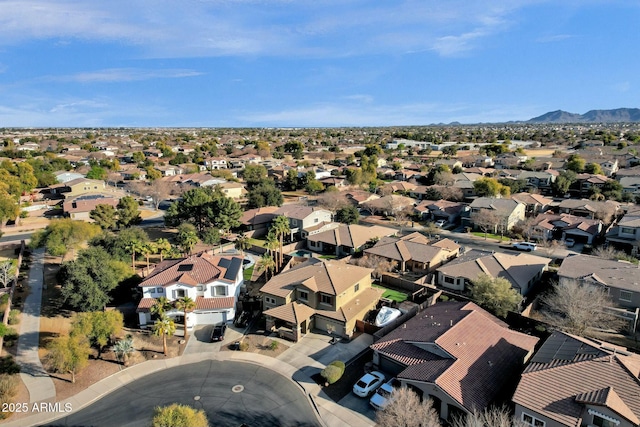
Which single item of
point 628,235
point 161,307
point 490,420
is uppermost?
point 628,235

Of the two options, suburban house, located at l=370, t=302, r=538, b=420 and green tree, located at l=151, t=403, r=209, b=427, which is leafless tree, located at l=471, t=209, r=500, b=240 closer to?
suburban house, located at l=370, t=302, r=538, b=420

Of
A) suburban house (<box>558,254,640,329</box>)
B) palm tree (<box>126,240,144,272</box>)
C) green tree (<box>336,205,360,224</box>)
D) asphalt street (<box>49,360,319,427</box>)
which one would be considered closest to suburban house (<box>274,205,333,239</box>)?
green tree (<box>336,205,360,224</box>)

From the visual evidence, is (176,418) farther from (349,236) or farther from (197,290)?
(349,236)

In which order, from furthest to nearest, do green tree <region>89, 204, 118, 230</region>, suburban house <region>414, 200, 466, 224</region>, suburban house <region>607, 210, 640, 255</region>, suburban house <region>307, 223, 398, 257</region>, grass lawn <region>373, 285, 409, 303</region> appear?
suburban house <region>414, 200, 466, 224</region>
green tree <region>89, 204, 118, 230</region>
suburban house <region>307, 223, 398, 257</region>
suburban house <region>607, 210, 640, 255</region>
grass lawn <region>373, 285, 409, 303</region>

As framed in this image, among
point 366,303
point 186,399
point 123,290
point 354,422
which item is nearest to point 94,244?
point 123,290

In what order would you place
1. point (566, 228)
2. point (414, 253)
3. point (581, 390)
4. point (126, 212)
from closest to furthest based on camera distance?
point (581, 390) < point (414, 253) < point (566, 228) < point (126, 212)

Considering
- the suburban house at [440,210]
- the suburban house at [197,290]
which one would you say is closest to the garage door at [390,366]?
the suburban house at [197,290]

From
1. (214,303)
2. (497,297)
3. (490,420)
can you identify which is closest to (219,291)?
(214,303)

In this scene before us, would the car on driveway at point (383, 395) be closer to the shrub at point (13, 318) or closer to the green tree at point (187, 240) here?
the green tree at point (187, 240)
